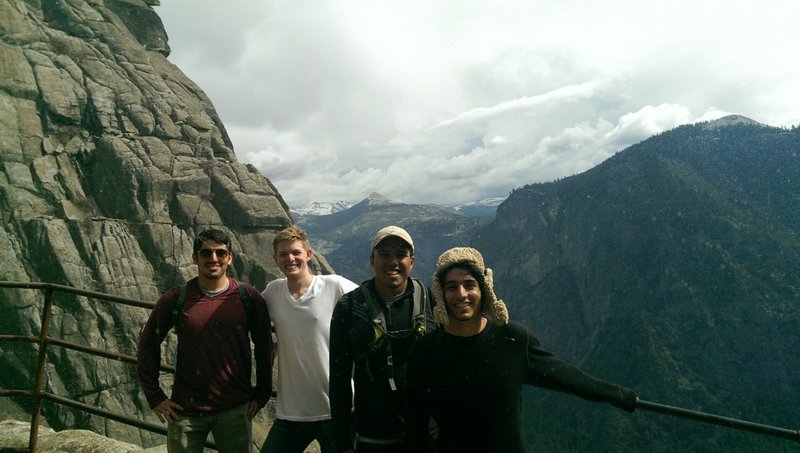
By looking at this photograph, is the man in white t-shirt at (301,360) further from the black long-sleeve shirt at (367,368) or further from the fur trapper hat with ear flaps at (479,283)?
the fur trapper hat with ear flaps at (479,283)

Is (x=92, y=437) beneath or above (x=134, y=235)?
beneath

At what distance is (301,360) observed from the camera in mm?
4508

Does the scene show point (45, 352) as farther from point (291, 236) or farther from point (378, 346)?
point (378, 346)

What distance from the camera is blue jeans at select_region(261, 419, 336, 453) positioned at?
444 cm

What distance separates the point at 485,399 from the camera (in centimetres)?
327

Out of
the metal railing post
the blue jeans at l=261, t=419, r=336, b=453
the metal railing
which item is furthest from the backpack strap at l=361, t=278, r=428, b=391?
the metal railing post

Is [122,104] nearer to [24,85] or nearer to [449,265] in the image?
[24,85]

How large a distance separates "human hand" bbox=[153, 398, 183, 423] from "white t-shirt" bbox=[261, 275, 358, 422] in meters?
0.89

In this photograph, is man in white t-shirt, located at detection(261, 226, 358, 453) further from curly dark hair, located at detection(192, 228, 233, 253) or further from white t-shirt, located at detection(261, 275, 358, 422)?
curly dark hair, located at detection(192, 228, 233, 253)

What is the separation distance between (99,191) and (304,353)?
67.3 meters

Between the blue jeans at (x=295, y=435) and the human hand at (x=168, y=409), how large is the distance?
84 cm

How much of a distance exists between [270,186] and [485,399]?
76.2 meters

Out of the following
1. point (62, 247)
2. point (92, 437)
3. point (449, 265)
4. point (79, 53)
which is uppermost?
point (79, 53)

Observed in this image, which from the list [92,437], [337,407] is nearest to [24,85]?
Result: [92,437]
